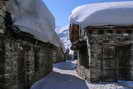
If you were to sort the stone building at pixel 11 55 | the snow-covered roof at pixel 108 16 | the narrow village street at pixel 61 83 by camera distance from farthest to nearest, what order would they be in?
Result: 1. the snow-covered roof at pixel 108 16
2. the narrow village street at pixel 61 83
3. the stone building at pixel 11 55

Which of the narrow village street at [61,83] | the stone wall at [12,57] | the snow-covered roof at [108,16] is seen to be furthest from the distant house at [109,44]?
the stone wall at [12,57]

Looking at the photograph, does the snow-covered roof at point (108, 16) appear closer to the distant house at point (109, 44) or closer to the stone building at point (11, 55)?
the distant house at point (109, 44)

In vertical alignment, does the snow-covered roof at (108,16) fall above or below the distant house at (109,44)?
above

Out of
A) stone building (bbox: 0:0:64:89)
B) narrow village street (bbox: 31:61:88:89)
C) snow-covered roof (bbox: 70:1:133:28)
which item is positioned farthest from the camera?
snow-covered roof (bbox: 70:1:133:28)

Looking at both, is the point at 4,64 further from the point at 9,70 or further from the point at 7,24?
the point at 7,24

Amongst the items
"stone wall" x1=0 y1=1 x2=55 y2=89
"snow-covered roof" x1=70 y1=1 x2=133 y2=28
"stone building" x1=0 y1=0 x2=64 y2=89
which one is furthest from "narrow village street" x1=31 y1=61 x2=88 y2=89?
"snow-covered roof" x1=70 y1=1 x2=133 y2=28

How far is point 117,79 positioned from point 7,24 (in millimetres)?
6715

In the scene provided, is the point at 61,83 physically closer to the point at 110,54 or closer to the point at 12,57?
the point at 110,54

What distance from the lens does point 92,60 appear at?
32.1 feet

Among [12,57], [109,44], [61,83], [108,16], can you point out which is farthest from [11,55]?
[108,16]

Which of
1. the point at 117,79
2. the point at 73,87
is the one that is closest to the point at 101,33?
the point at 117,79

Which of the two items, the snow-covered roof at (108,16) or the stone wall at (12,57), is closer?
the stone wall at (12,57)

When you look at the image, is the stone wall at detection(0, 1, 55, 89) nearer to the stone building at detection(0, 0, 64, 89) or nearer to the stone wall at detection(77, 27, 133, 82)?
the stone building at detection(0, 0, 64, 89)

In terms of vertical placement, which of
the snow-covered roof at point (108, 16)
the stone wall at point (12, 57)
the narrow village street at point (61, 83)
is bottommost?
the narrow village street at point (61, 83)
